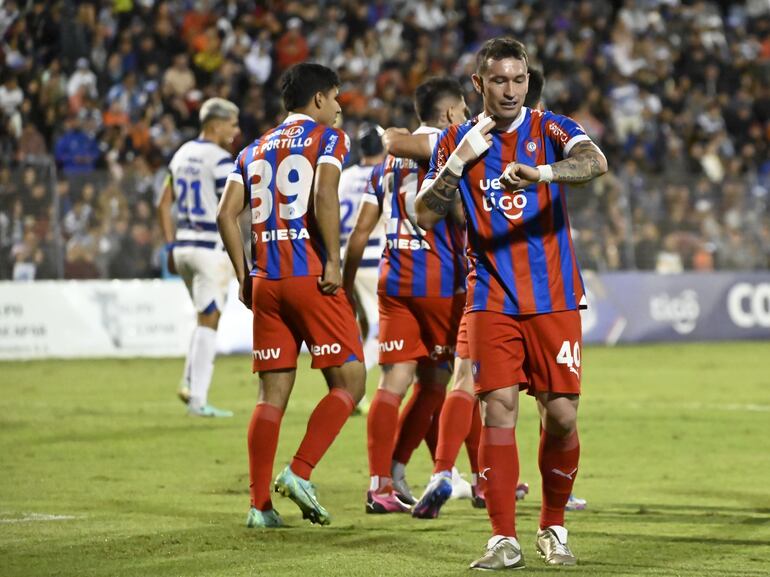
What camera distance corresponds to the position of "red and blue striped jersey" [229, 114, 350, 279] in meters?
7.19

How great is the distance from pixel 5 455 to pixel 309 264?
11.9ft

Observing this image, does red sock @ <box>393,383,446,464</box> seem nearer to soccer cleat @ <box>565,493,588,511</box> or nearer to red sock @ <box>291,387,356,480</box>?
red sock @ <box>291,387,356,480</box>

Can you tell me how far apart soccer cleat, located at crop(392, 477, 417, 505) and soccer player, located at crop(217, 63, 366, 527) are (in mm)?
773

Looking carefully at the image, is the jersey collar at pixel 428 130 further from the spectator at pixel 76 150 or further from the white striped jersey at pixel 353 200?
the spectator at pixel 76 150

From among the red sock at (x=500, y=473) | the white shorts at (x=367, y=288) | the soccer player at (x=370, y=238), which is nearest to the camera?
the red sock at (x=500, y=473)

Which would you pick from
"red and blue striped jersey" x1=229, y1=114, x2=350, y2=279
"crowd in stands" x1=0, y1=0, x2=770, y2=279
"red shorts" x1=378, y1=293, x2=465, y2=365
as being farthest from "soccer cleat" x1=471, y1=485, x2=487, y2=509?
"crowd in stands" x1=0, y1=0, x2=770, y2=279

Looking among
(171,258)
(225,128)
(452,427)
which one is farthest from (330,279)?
(171,258)

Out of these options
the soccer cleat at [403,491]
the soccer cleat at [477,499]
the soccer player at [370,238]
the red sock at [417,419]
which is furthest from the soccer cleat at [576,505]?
the soccer player at [370,238]

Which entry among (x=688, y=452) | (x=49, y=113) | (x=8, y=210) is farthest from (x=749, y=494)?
(x=49, y=113)

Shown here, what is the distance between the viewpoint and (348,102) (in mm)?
23547

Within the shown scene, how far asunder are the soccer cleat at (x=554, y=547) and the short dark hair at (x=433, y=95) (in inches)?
106

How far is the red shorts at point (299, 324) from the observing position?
7.20 m

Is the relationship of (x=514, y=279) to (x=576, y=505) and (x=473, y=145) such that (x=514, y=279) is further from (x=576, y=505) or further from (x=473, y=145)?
(x=576, y=505)

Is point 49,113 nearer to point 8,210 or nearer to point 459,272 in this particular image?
point 8,210
